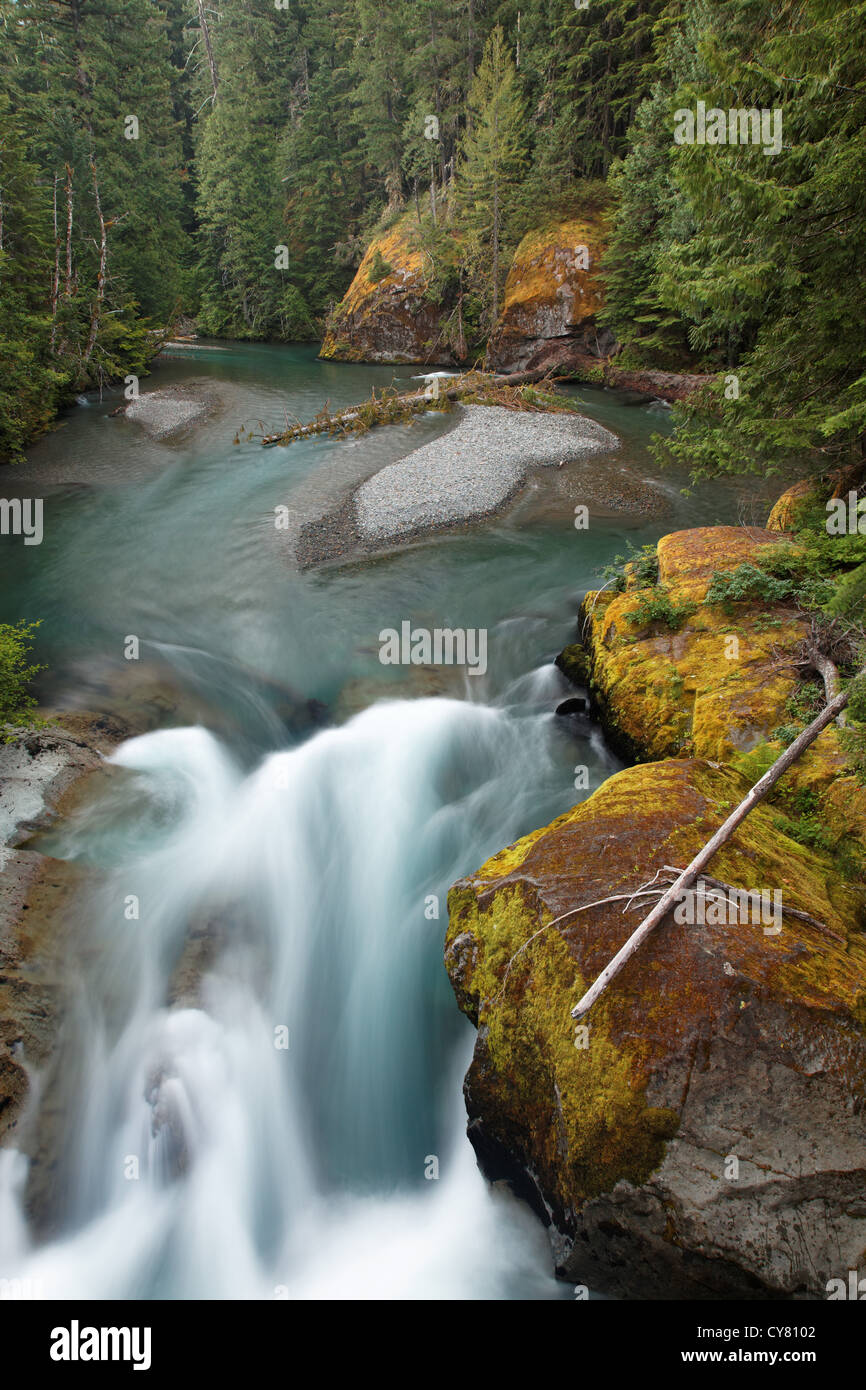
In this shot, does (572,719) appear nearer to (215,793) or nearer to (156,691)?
(215,793)

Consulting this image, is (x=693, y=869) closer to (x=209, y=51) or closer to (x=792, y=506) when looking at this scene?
(x=792, y=506)

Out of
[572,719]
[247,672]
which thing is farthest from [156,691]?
[572,719]

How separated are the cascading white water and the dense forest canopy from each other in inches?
216

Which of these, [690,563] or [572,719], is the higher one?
[690,563]

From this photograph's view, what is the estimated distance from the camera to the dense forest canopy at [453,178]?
6086 mm

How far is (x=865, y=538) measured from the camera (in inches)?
239

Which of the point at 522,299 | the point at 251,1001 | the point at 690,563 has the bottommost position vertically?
the point at 251,1001

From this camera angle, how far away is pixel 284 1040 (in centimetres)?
584

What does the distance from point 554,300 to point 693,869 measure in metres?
29.3

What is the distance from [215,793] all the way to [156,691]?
2.12m

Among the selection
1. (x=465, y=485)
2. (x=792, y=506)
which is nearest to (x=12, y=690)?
(x=792, y=506)

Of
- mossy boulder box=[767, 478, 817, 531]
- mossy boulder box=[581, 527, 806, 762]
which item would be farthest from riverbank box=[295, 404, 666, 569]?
mossy boulder box=[581, 527, 806, 762]

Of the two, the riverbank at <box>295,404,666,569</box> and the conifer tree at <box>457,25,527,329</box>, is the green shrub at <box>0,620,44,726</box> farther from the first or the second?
the conifer tree at <box>457,25,527,329</box>

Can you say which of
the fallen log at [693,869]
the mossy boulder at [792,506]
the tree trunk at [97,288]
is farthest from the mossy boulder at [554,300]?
the fallen log at [693,869]
